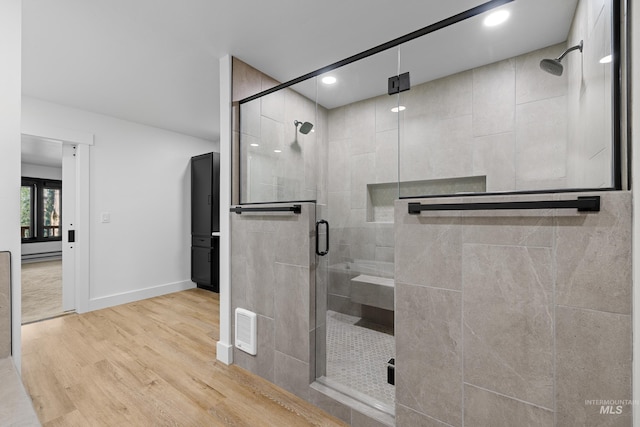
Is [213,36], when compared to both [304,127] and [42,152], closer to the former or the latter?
[304,127]

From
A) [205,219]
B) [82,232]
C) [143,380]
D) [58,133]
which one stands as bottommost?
[143,380]

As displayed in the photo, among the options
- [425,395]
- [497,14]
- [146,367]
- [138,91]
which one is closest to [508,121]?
[497,14]

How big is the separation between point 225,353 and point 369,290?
1.29 metres

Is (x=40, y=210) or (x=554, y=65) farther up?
(x=554, y=65)

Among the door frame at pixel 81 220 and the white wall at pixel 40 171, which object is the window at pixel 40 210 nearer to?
the white wall at pixel 40 171

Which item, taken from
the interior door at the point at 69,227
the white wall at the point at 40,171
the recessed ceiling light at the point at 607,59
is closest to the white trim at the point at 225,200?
the recessed ceiling light at the point at 607,59

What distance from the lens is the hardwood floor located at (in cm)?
168

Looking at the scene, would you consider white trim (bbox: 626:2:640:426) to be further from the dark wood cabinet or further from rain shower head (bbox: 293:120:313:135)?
the dark wood cabinet

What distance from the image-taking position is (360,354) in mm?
2242

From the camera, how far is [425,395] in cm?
135

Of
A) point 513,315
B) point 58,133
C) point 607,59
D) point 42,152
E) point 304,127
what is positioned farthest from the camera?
point 42,152

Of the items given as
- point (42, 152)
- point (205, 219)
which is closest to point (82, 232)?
point (205, 219)

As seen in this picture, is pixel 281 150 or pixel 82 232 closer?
pixel 281 150

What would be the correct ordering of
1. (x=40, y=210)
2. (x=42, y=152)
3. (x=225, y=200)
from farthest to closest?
(x=40, y=210) < (x=42, y=152) < (x=225, y=200)
